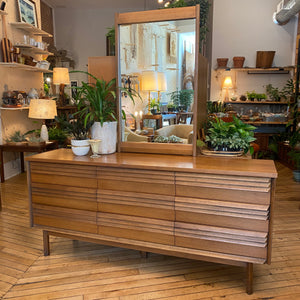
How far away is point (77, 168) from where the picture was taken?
94.0 inches

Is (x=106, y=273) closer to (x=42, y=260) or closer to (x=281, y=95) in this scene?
(x=42, y=260)

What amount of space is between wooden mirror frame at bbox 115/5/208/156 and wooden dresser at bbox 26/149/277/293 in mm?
122

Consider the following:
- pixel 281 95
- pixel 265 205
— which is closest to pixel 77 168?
pixel 265 205

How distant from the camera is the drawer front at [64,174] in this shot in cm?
237

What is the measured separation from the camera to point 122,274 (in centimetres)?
242

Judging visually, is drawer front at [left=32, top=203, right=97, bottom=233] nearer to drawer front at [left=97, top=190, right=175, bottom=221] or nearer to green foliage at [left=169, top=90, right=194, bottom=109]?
drawer front at [left=97, top=190, right=175, bottom=221]

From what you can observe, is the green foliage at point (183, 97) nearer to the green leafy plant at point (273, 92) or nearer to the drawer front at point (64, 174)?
the drawer front at point (64, 174)

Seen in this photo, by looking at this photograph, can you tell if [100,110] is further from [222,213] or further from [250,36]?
[250,36]

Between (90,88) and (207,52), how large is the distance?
6.19 m

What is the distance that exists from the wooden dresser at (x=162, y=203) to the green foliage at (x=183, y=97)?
468mm

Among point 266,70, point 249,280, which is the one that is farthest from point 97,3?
point 249,280

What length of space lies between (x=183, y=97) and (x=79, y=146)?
3.26ft

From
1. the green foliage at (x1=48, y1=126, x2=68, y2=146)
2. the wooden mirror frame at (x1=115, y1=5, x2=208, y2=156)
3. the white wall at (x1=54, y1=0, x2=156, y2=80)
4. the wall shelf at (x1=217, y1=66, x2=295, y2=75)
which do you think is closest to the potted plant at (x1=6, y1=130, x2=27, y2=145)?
the green foliage at (x1=48, y1=126, x2=68, y2=146)

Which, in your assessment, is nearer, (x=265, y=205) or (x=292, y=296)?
(x=265, y=205)
